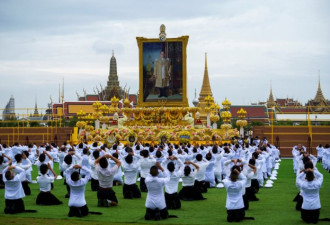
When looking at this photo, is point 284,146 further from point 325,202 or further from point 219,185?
point 325,202

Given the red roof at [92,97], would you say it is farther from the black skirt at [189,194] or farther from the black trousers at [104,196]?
the black trousers at [104,196]

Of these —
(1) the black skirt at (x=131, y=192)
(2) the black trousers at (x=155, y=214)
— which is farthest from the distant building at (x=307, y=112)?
(2) the black trousers at (x=155, y=214)

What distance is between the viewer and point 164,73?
4416 centimetres

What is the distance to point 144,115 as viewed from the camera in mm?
42625

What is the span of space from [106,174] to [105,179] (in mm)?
190

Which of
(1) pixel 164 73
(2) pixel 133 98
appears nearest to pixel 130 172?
(1) pixel 164 73

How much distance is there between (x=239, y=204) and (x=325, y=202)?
4.55 meters

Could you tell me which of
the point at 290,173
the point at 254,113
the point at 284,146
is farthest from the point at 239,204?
the point at 254,113

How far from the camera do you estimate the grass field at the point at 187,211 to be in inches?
531

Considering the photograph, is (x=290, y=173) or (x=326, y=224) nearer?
(x=326, y=224)

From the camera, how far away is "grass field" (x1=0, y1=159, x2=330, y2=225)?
13477 mm

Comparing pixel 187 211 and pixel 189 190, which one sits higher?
pixel 189 190

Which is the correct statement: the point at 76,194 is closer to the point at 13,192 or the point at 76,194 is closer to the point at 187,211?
the point at 13,192

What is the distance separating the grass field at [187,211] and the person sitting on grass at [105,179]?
0.92ft
